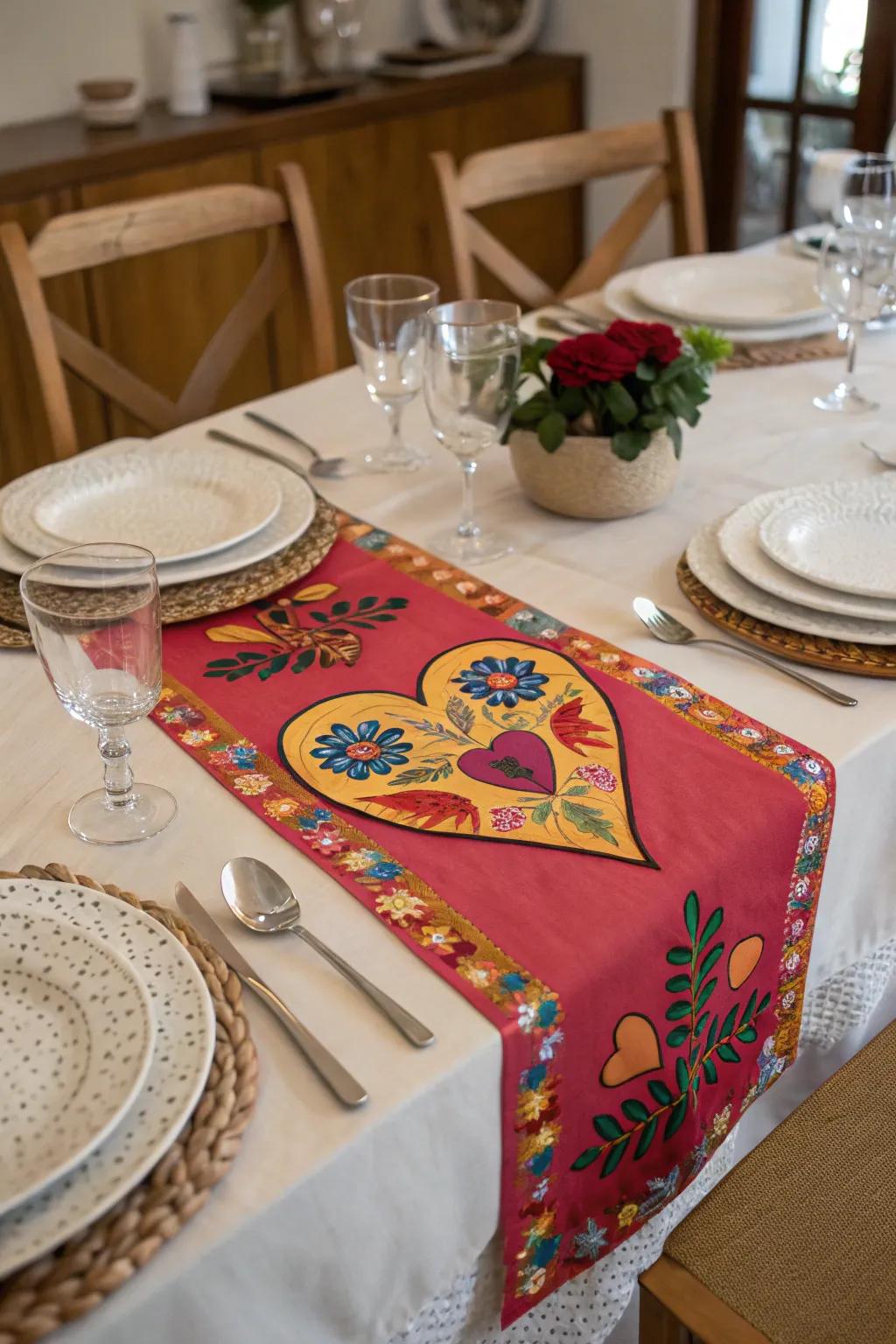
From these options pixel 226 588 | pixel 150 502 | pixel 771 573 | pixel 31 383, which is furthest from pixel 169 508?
pixel 31 383

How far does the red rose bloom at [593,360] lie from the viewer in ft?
3.40

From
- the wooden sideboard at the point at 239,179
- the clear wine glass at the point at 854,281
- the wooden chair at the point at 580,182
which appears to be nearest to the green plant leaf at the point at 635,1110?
the clear wine glass at the point at 854,281

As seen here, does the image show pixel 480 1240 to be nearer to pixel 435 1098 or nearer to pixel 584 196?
pixel 435 1098

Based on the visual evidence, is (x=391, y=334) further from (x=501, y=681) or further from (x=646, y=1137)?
(x=646, y=1137)

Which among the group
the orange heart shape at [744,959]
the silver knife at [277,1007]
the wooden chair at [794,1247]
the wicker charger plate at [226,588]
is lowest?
the wooden chair at [794,1247]

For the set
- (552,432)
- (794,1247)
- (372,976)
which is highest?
(552,432)

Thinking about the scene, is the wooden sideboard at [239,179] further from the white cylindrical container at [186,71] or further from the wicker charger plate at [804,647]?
the wicker charger plate at [804,647]

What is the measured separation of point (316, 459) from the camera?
4.10 feet

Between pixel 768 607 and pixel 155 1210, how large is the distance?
0.61 meters

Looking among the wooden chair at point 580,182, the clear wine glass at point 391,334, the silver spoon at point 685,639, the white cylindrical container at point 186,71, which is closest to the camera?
the silver spoon at point 685,639

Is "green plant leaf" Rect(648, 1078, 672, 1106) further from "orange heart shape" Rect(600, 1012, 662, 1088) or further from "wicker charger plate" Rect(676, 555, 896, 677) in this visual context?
"wicker charger plate" Rect(676, 555, 896, 677)

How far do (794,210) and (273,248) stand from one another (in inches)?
69.3

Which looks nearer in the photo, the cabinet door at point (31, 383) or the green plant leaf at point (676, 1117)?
the green plant leaf at point (676, 1117)

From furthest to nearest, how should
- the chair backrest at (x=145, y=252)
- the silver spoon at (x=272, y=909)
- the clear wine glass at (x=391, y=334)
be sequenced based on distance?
the chair backrest at (x=145, y=252) < the clear wine glass at (x=391, y=334) < the silver spoon at (x=272, y=909)
